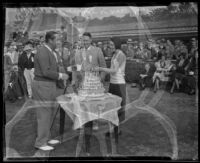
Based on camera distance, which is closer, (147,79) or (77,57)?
(77,57)

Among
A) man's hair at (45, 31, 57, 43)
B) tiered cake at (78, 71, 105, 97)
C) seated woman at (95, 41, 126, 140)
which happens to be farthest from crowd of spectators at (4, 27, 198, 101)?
tiered cake at (78, 71, 105, 97)

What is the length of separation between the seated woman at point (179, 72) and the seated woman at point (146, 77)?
351 millimetres

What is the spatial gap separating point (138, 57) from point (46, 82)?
1526 millimetres

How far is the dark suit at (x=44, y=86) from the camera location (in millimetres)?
3859

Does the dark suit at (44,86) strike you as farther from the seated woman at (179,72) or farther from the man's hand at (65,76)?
the seated woman at (179,72)

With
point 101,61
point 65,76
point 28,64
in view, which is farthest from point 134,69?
point 28,64

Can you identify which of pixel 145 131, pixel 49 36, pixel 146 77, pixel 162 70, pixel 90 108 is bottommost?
pixel 145 131

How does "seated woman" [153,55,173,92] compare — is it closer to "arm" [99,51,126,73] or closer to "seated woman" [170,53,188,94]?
"seated woman" [170,53,188,94]

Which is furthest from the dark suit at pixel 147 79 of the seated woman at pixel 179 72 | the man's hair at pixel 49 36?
the man's hair at pixel 49 36

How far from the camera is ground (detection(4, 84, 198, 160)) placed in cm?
394

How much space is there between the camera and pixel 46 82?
3.96m

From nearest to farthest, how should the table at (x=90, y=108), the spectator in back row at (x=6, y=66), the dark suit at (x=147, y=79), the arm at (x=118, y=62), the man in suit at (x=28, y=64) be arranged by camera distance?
the table at (x=90, y=108), the spectator in back row at (x=6, y=66), the arm at (x=118, y=62), the man in suit at (x=28, y=64), the dark suit at (x=147, y=79)

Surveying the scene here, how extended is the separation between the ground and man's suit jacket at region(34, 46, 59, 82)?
674mm

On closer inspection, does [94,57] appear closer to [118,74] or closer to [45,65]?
[118,74]
